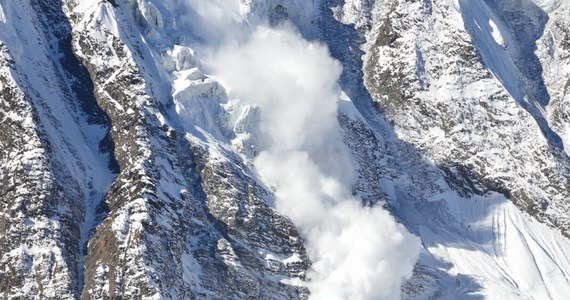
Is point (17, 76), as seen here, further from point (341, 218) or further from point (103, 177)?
point (341, 218)

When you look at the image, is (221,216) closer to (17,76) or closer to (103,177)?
(103,177)

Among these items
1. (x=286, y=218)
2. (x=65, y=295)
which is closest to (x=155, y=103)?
(x=286, y=218)

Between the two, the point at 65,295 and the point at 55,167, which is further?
the point at 55,167

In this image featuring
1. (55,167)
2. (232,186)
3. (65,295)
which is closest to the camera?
(65,295)

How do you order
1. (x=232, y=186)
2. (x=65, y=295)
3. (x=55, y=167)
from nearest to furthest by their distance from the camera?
(x=65, y=295)
(x=55, y=167)
(x=232, y=186)

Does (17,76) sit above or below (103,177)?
above

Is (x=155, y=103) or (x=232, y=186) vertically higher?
(x=155, y=103)

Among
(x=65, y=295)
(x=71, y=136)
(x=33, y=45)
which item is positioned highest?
(x=33, y=45)

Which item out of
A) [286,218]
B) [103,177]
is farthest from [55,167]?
[286,218]

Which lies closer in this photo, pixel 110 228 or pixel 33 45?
pixel 110 228
